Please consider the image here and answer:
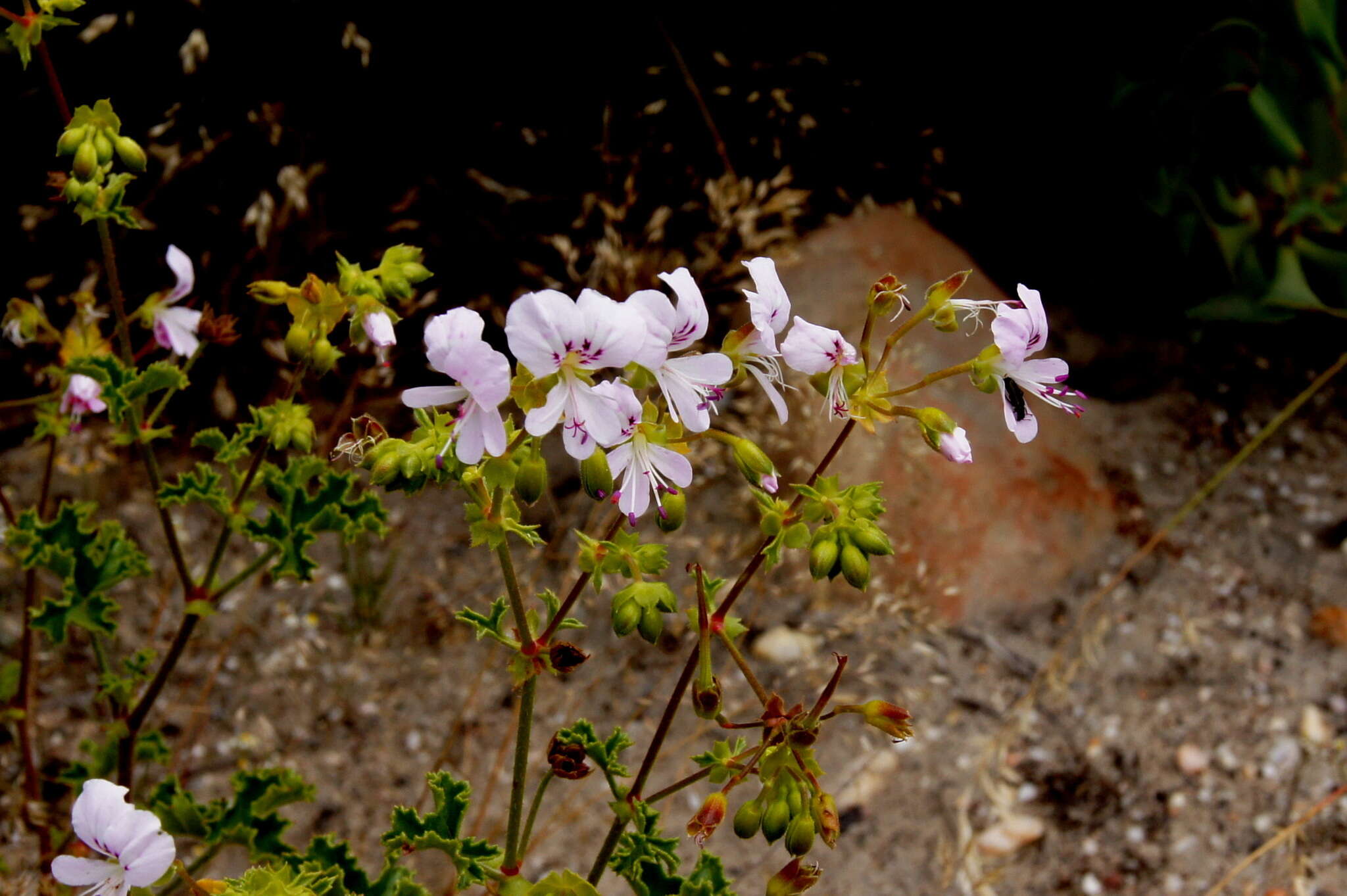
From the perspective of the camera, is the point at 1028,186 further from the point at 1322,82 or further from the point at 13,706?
the point at 13,706

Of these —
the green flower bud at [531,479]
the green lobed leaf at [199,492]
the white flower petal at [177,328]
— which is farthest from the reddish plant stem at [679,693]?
the white flower petal at [177,328]

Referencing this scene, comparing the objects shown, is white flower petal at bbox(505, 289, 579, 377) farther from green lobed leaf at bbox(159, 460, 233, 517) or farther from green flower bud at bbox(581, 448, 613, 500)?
green lobed leaf at bbox(159, 460, 233, 517)

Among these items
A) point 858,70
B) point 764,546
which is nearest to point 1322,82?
point 858,70

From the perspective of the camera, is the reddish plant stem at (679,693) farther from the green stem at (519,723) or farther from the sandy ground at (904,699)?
the sandy ground at (904,699)

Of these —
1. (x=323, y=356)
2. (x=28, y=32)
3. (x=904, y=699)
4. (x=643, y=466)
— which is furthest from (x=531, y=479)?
(x=904, y=699)

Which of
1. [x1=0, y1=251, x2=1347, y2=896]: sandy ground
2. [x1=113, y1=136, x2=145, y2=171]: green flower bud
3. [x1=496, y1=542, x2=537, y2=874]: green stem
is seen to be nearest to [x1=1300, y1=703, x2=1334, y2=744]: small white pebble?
[x1=0, y1=251, x2=1347, y2=896]: sandy ground

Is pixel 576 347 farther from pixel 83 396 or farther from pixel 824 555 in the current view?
pixel 83 396
